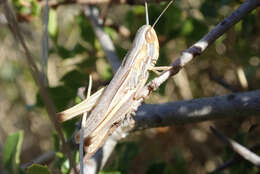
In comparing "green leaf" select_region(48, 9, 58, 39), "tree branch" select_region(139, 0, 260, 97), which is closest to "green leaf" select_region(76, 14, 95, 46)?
"green leaf" select_region(48, 9, 58, 39)

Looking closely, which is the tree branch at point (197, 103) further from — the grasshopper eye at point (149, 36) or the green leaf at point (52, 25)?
the green leaf at point (52, 25)

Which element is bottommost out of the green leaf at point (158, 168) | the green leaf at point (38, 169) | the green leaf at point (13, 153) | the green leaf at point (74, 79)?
the green leaf at point (158, 168)

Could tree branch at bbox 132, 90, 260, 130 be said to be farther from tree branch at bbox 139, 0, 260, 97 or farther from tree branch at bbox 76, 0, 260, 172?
tree branch at bbox 139, 0, 260, 97

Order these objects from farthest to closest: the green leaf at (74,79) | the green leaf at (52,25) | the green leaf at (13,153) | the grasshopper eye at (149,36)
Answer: the green leaf at (52,25) → the green leaf at (74,79) → the green leaf at (13,153) → the grasshopper eye at (149,36)

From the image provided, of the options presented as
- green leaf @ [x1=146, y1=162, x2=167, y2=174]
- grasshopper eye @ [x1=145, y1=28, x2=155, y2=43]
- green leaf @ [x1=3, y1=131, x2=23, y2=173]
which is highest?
grasshopper eye @ [x1=145, y1=28, x2=155, y2=43]

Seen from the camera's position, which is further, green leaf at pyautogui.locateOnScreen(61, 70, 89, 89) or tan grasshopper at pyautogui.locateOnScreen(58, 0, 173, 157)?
green leaf at pyautogui.locateOnScreen(61, 70, 89, 89)

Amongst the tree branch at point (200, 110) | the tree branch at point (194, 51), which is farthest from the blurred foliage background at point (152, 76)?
the tree branch at point (194, 51)
